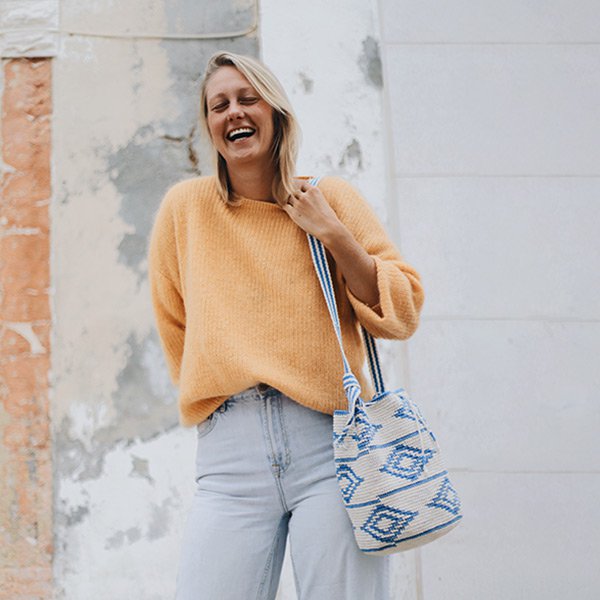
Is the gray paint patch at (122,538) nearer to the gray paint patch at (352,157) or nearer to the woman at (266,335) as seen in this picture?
the woman at (266,335)

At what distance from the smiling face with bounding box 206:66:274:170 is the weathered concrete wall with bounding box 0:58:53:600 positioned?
1.54 m

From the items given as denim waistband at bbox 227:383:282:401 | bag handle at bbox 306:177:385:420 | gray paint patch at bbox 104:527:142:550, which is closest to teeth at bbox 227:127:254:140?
bag handle at bbox 306:177:385:420

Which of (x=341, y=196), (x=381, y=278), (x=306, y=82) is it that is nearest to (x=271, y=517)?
(x=381, y=278)

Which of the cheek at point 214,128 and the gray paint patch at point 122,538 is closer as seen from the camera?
the cheek at point 214,128

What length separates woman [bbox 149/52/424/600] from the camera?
1.75 meters

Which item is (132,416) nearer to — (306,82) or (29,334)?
Answer: (29,334)

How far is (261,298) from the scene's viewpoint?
1874mm

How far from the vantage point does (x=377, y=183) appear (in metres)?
3.37

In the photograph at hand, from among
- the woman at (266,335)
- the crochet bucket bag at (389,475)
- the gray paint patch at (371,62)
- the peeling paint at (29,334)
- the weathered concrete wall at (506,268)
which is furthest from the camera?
the gray paint patch at (371,62)

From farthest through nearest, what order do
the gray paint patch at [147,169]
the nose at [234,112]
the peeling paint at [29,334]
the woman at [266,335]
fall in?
1. the gray paint patch at [147,169]
2. the peeling paint at [29,334]
3. the nose at [234,112]
4. the woman at [266,335]

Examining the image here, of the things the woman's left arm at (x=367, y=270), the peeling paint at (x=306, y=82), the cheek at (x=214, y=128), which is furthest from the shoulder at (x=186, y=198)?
the peeling paint at (x=306, y=82)

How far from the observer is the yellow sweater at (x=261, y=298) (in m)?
1.80

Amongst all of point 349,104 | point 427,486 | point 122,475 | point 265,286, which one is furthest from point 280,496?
point 349,104

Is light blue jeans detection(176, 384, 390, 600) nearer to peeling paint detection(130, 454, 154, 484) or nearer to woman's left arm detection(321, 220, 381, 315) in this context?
woman's left arm detection(321, 220, 381, 315)
